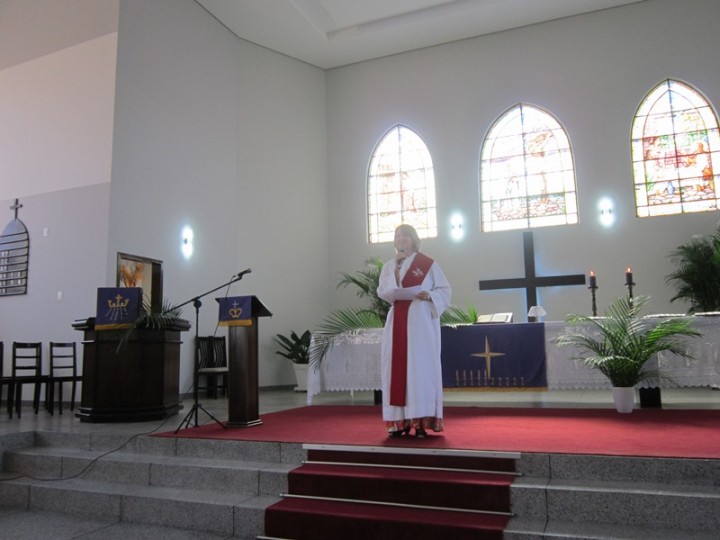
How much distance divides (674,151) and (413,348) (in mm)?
7549

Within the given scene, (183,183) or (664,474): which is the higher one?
(183,183)

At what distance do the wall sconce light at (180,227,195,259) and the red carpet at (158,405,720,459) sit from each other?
3.55 metres

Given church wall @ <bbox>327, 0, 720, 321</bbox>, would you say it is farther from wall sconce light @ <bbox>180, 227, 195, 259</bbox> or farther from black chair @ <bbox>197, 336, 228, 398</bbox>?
wall sconce light @ <bbox>180, 227, 195, 259</bbox>

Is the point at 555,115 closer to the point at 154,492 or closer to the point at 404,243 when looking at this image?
the point at 404,243

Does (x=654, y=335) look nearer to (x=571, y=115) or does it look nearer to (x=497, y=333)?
(x=497, y=333)

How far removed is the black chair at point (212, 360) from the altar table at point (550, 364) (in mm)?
2468

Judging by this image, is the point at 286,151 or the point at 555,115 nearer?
the point at 555,115

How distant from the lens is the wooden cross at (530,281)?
31.4 ft

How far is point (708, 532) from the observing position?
2953 mm

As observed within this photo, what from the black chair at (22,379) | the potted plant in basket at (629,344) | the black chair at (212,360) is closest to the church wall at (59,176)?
the black chair at (22,379)

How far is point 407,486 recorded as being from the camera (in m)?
3.55

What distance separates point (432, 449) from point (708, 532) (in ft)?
5.05

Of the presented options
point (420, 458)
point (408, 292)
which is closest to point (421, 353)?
point (408, 292)

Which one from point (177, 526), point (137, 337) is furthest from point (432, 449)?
point (137, 337)
